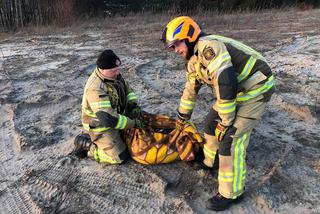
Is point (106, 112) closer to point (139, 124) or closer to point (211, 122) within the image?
point (139, 124)

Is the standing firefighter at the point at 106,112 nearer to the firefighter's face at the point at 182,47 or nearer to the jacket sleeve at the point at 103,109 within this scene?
the jacket sleeve at the point at 103,109

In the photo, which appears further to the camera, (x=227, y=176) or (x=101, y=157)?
(x=101, y=157)

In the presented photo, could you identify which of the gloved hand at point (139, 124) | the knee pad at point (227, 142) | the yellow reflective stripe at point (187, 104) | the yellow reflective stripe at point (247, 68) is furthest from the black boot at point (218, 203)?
the gloved hand at point (139, 124)

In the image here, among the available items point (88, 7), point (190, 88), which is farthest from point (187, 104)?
point (88, 7)

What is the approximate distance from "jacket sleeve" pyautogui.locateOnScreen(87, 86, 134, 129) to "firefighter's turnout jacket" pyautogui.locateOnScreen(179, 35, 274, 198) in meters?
1.09

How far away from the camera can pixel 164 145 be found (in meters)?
4.28

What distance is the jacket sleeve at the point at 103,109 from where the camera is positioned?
409cm

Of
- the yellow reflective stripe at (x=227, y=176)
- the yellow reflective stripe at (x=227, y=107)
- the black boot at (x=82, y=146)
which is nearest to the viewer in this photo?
the yellow reflective stripe at (x=227, y=107)

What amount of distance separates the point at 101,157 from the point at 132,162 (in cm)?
39

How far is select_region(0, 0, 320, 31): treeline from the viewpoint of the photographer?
13.4m

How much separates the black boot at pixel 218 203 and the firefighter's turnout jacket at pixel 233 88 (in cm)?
6

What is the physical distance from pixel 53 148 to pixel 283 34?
8686 millimetres

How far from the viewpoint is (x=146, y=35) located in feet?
38.4

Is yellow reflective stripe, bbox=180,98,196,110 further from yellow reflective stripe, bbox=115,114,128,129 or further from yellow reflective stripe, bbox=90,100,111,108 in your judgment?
yellow reflective stripe, bbox=90,100,111,108
